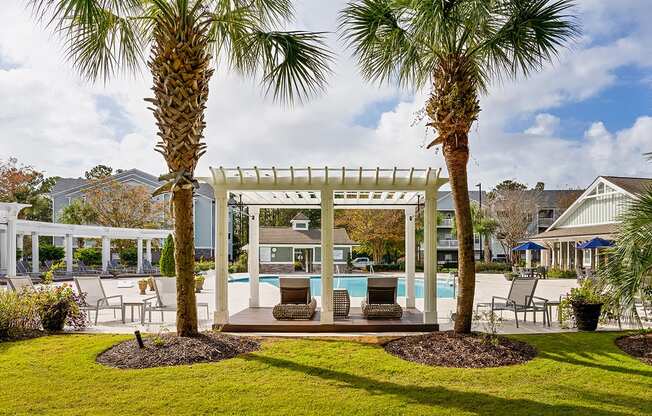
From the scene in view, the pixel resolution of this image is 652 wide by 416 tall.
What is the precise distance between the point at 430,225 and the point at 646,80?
47.2 ft

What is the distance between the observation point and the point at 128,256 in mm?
38406

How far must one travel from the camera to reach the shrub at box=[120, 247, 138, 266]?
126 ft

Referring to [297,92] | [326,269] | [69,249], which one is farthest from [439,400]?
[69,249]

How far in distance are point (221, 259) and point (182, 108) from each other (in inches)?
142

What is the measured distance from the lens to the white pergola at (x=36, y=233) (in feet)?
75.0

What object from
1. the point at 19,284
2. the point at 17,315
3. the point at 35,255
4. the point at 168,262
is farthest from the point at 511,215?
the point at 17,315

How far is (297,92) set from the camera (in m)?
9.12

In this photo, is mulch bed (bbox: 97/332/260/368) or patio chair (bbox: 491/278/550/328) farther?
patio chair (bbox: 491/278/550/328)

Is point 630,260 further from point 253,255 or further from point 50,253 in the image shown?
point 50,253

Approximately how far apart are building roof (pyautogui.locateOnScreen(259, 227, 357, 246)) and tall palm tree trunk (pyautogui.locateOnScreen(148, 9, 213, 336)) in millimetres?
29619

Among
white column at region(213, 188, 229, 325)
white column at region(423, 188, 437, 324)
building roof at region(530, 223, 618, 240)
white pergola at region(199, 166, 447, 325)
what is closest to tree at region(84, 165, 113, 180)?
building roof at region(530, 223, 618, 240)

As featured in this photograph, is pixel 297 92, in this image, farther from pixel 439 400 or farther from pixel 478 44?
pixel 439 400

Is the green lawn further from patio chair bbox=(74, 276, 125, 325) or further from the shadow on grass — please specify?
patio chair bbox=(74, 276, 125, 325)

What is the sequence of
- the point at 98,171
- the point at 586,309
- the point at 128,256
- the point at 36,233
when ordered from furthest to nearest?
the point at 98,171 < the point at 128,256 < the point at 36,233 < the point at 586,309
